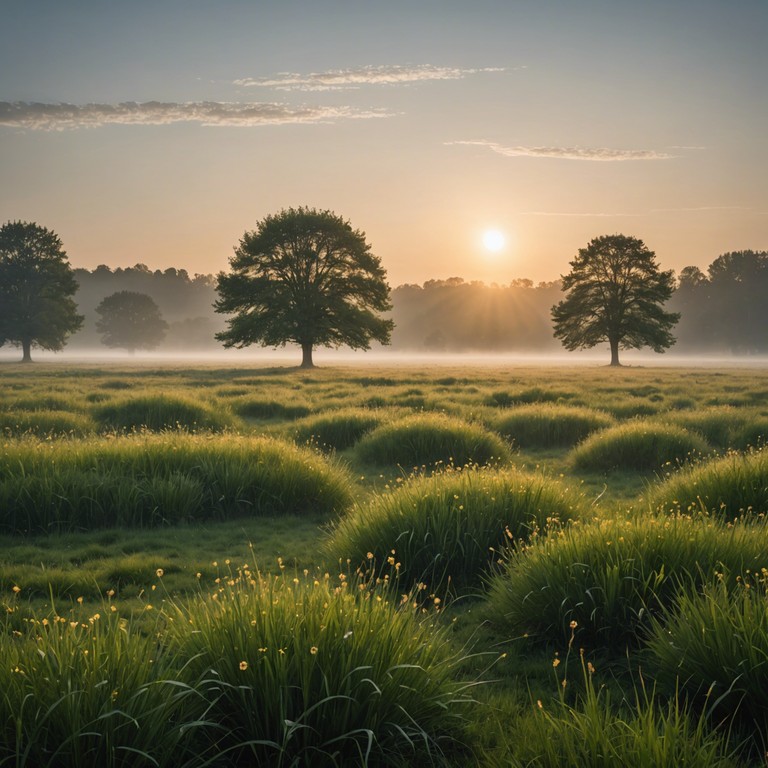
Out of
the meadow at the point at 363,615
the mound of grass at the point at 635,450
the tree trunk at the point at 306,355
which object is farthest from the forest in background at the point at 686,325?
the meadow at the point at 363,615

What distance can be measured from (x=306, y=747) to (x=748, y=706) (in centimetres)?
269

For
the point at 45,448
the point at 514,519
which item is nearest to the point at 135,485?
the point at 45,448

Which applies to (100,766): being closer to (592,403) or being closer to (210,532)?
(210,532)

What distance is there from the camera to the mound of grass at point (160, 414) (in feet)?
60.7

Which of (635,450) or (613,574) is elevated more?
(613,574)

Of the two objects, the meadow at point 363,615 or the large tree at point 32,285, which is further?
the large tree at point 32,285

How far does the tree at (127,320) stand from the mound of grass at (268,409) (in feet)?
388

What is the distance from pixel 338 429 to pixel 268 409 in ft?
21.0

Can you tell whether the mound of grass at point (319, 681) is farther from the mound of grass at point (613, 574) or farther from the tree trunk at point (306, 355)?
the tree trunk at point (306, 355)

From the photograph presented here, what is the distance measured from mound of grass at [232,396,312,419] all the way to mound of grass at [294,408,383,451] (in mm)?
4458

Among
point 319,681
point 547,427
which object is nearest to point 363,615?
point 319,681

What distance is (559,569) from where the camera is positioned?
19.7ft

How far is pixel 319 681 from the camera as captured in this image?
159 inches

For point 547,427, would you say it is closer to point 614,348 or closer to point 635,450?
point 635,450
